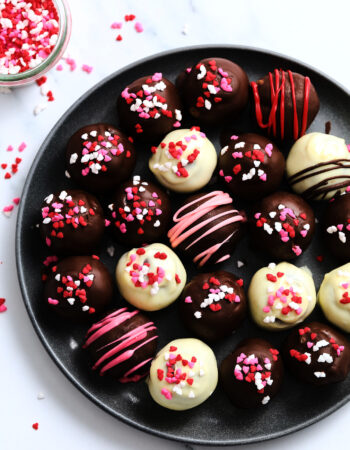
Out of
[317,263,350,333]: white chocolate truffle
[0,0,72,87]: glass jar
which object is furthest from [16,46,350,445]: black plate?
[0,0,72,87]: glass jar

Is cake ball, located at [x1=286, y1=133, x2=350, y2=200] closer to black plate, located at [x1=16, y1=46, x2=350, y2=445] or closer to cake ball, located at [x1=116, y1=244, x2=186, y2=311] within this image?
black plate, located at [x1=16, y1=46, x2=350, y2=445]

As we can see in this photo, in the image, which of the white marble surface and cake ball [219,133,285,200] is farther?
the white marble surface

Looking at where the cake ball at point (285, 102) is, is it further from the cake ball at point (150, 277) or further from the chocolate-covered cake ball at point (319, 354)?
the chocolate-covered cake ball at point (319, 354)

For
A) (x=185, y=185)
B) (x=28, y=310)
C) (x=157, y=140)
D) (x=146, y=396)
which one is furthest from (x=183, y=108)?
(x=146, y=396)

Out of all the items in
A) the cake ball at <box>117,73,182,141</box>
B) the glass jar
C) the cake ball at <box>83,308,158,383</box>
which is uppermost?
the glass jar

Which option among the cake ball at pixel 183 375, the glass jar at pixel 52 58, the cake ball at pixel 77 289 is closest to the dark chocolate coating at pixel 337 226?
the cake ball at pixel 183 375

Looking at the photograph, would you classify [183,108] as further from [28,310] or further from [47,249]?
[28,310]
